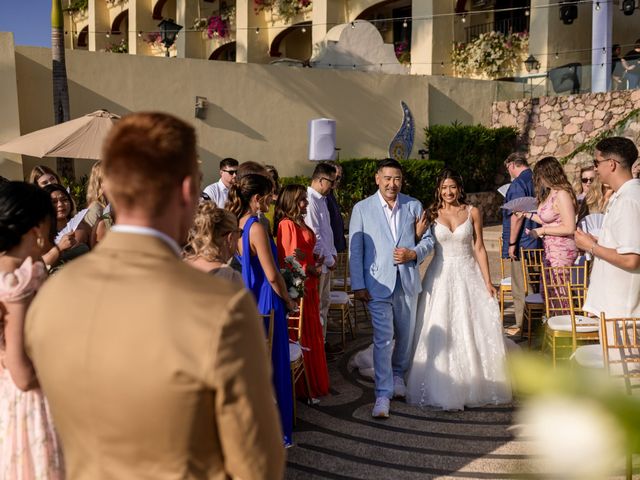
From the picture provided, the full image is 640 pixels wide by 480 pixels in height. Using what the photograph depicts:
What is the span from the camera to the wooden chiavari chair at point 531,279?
22.2ft

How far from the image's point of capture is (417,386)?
5383 millimetres

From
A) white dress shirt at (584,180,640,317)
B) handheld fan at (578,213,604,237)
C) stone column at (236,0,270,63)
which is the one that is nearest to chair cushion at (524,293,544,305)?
handheld fan at (578,213,604,237)

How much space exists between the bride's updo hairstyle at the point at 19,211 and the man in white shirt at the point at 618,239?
3.21 metres

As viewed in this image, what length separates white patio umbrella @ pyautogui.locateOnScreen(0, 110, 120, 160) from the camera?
738 centimetres

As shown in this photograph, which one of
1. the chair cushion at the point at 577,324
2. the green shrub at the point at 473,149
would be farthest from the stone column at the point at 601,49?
the chair cushion at the point at 577,324

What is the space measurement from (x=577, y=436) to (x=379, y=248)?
15.9 ft

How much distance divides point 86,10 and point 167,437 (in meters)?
33.1

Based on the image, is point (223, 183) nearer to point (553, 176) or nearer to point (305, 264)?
point (305, 264)

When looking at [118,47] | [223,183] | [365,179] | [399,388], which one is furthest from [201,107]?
[118,47]

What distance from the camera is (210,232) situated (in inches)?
139

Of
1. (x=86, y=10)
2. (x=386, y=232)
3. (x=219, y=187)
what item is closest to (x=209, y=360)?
(x=386, y=232)

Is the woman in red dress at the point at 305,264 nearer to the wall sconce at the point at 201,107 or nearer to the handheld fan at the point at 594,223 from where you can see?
the handheld fan at the point at 594,223

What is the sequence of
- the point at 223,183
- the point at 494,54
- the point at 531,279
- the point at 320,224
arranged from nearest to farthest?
1. the point at 320,224
2. the point at 531,279
3. the point at 223,183
4. the point at 494,54

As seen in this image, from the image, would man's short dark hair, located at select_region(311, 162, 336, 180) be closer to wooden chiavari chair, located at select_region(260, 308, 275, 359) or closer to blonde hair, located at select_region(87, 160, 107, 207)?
blonde hair, located at select_region(87, 160, 107, 207)
